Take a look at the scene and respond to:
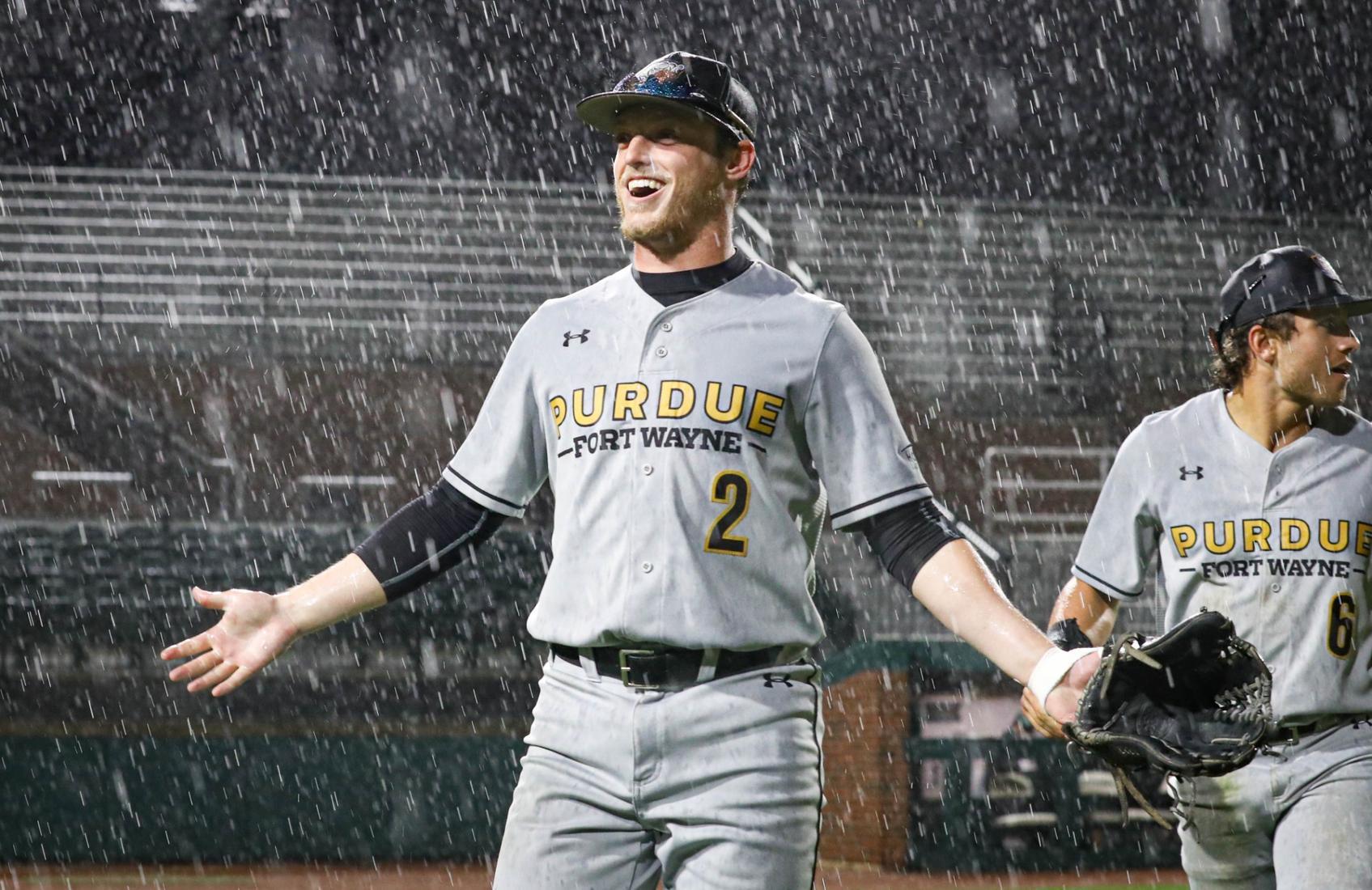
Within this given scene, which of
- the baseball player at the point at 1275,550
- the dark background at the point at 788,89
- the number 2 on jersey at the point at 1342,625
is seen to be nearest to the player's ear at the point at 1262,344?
the baseball player at the point at 1275,550

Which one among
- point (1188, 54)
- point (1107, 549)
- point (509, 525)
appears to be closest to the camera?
point (1107, 549)

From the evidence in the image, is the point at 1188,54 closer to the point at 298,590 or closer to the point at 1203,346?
the point at 1203,346

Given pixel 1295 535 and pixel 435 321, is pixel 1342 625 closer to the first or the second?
pixel 1295 535

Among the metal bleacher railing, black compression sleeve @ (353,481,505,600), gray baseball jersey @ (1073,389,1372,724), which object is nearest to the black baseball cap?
gray baseball jersey @ (1073,389,1372,724)

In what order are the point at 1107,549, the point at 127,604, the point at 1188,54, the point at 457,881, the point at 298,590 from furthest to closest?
1. the point at 1188,54
2. the point at 127,604
3. the point at 457,881
4. the point at 1107,549
5. the point at 298,590

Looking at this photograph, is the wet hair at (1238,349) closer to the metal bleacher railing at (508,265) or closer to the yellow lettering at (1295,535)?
the yellow lettering at (1295,535)

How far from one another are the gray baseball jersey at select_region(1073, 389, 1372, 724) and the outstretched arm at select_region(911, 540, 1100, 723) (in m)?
1.38

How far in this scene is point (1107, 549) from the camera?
371 centimetres

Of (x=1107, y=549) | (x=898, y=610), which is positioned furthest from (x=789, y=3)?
(x=1107, y=549)

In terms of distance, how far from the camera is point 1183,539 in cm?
356

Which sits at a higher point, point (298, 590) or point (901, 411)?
point (901, 411)

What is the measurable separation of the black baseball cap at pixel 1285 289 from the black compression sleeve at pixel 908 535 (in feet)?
5.29

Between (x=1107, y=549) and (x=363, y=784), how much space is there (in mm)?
8243

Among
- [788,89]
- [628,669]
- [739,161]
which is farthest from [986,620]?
[788,89]
